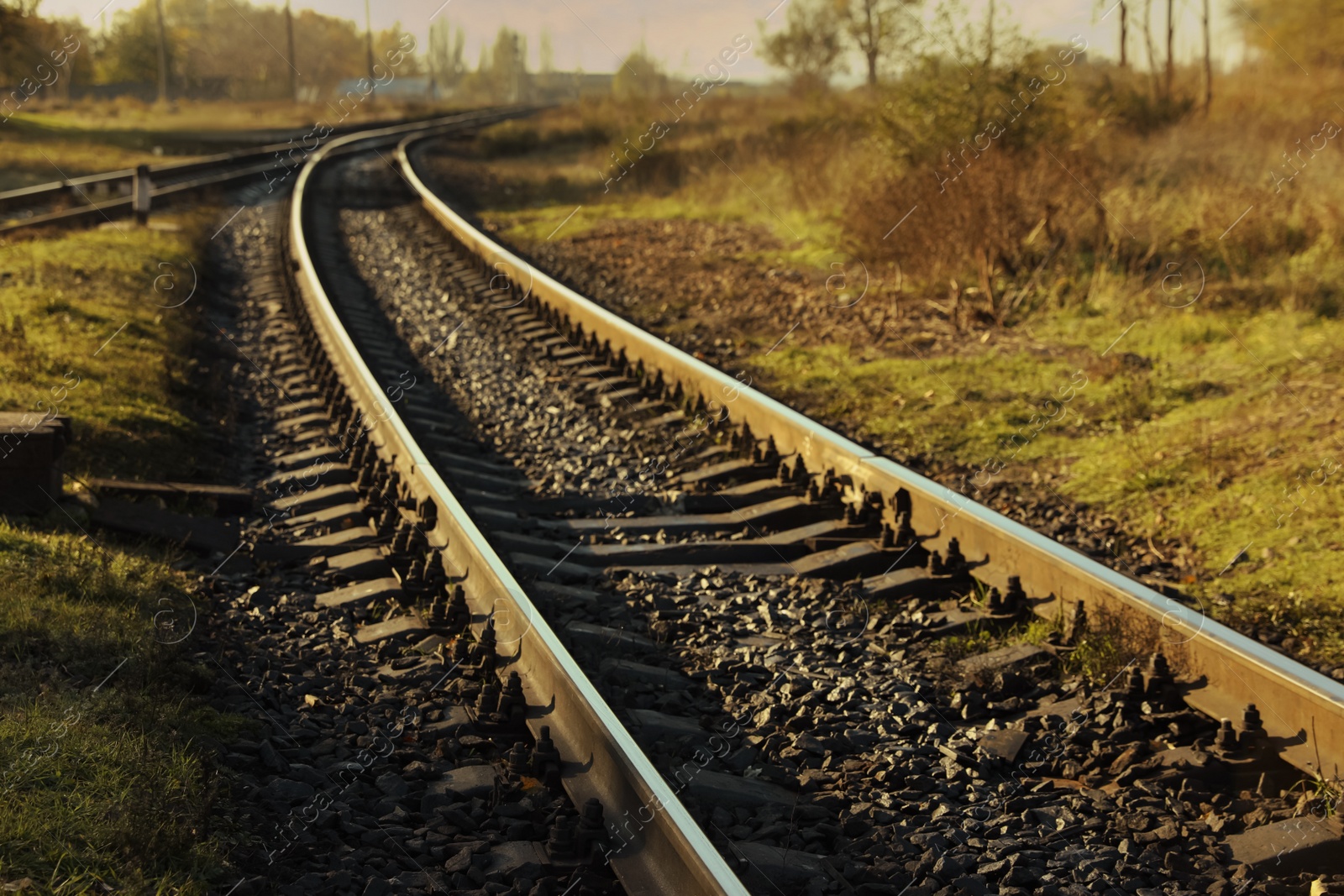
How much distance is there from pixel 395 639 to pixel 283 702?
1.98 ft

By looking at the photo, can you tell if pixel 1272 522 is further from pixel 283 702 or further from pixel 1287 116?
pixel 1287 116

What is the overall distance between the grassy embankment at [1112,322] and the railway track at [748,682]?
103cm

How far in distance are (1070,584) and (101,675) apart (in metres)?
3.72

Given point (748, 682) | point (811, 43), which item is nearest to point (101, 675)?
point (748, 682)

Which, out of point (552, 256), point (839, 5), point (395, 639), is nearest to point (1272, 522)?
point (395, 639)

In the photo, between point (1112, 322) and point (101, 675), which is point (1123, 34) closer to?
point (1112, 322)

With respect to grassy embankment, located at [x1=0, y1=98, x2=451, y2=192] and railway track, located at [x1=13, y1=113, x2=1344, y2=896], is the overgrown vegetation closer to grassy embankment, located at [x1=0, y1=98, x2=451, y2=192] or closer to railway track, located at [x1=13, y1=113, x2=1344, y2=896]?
railway track, located at [x1=13, y1=113, x2=1344, y2=896]

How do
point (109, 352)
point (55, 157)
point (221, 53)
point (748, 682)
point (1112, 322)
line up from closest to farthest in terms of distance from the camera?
1. point (748, 682)
2. point (109, 352)
3. point (1112, 322)
4. point (55, 157)
5. point (221, 53)

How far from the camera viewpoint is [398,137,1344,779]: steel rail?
146 inches

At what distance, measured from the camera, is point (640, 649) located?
466 centimetres

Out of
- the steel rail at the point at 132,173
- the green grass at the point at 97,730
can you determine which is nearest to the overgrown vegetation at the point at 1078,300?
the green grass at the point at 97,730

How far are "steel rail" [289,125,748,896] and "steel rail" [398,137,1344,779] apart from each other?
2.00m

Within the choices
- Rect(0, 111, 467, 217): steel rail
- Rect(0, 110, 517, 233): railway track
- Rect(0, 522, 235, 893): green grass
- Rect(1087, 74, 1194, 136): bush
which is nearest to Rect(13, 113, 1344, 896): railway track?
Rect(0, 522, 235, 893): green grass

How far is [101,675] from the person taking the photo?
4.11 meters
